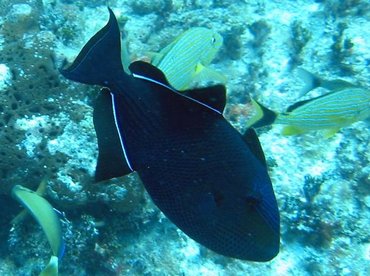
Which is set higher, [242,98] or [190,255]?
[242,98]

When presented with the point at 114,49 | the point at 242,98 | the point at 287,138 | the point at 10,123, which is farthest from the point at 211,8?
the point at 114,49

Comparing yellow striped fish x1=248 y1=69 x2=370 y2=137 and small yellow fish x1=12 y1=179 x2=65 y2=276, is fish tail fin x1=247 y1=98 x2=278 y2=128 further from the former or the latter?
small yellow fish x1=12 y1=179 x2=65 y2=276

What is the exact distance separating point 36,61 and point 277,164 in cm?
311

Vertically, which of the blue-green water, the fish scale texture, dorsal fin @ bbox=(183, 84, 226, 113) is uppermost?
dorsal fin @ bbox=(183, 84, 226, 113)

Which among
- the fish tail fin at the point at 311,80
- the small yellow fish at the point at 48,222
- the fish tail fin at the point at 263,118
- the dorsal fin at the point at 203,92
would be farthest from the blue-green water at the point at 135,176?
the dorsal fin at the point at 203,92

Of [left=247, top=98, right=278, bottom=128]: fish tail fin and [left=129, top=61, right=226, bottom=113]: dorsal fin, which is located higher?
[left=129, top=61, right=226, bottom=113]: dorsal fin

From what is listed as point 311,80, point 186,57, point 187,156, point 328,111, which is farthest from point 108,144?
point 311,80

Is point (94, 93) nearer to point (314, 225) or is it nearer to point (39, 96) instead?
point (39, 96)

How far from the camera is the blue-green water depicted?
333 centimetres

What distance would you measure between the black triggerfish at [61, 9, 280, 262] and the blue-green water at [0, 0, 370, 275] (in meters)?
2.43

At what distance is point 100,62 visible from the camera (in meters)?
0.94

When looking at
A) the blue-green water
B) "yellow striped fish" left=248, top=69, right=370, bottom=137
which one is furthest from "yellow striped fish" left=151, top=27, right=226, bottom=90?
the blue-green water

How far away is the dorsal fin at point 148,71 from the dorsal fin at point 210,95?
76 mm

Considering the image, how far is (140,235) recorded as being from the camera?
12.2 feet
